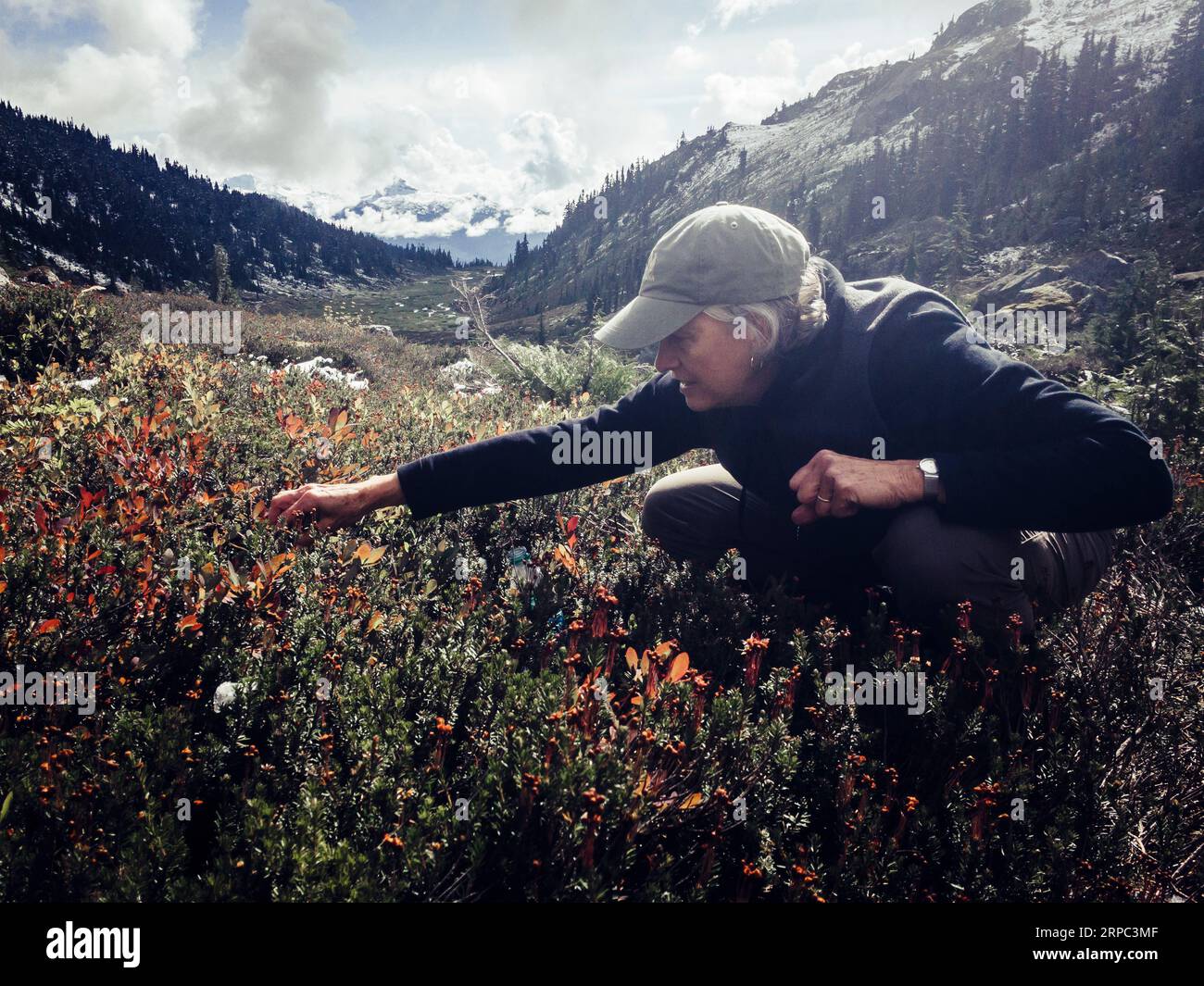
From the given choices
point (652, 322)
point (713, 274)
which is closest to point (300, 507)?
point (652, 322)

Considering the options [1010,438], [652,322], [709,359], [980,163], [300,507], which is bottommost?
[300,507]

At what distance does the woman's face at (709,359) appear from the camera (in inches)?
116

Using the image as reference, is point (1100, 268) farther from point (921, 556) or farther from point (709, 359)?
point (709, 359)

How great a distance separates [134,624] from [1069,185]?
62230mm

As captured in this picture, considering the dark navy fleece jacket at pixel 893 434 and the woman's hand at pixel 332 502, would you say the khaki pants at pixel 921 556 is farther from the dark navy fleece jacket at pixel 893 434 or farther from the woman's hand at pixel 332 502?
the woman's hand at pixel 332 502

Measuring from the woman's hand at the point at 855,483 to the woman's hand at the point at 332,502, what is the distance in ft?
6.66

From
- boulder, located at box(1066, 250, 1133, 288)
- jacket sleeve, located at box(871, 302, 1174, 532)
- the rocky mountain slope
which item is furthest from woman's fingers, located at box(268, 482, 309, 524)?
boulder, located at box(1066, 250, 1133, 288)

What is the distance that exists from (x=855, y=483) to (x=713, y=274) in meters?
1.13

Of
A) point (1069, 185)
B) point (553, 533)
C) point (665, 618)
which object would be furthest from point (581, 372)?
point (1069, 185)

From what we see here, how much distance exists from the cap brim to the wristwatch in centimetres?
123

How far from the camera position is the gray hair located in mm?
2912

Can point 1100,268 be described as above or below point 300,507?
above

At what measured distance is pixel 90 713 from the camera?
2.12 m

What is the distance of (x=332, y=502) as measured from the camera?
124 inches
